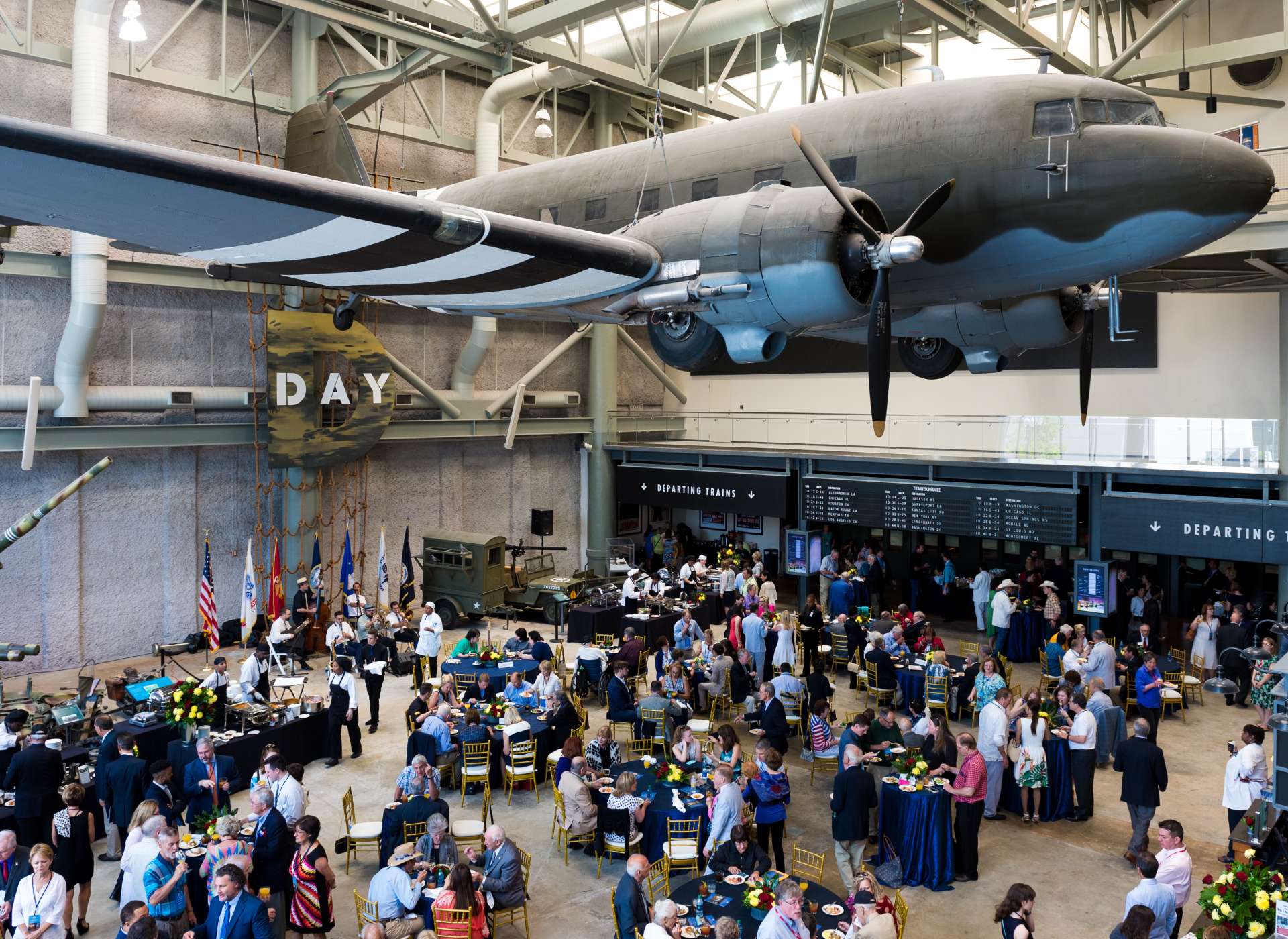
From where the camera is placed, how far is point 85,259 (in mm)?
16188

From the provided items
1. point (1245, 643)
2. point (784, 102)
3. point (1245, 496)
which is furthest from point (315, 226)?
point (784, 102)

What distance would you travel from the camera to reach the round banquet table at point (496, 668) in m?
13.3

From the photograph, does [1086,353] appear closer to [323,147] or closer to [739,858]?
[739,858]

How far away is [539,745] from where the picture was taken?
37.1 ft

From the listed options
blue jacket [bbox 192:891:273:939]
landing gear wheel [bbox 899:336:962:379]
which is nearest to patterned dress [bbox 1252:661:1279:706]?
landing gear wheel [bbox 899:336:962:379]

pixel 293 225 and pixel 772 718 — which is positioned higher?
pixel 293 225

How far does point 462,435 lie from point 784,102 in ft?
43.4

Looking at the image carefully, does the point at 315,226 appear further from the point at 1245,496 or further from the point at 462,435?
the point at 1245,496

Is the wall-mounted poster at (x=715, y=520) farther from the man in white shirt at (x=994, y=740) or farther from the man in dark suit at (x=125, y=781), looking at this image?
the man in dark suit at (x=125, y=781)

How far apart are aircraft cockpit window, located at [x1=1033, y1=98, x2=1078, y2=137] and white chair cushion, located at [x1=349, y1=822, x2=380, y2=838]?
375 inches

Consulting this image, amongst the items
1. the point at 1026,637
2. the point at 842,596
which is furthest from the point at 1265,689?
the point at 842,596

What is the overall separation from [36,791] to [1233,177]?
1238cm

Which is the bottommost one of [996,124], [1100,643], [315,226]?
[1100,643]

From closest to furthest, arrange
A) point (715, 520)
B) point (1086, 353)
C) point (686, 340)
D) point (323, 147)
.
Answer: point (686, 340) → point (1086, 353) → point (323, 147) → point (715, 520)
